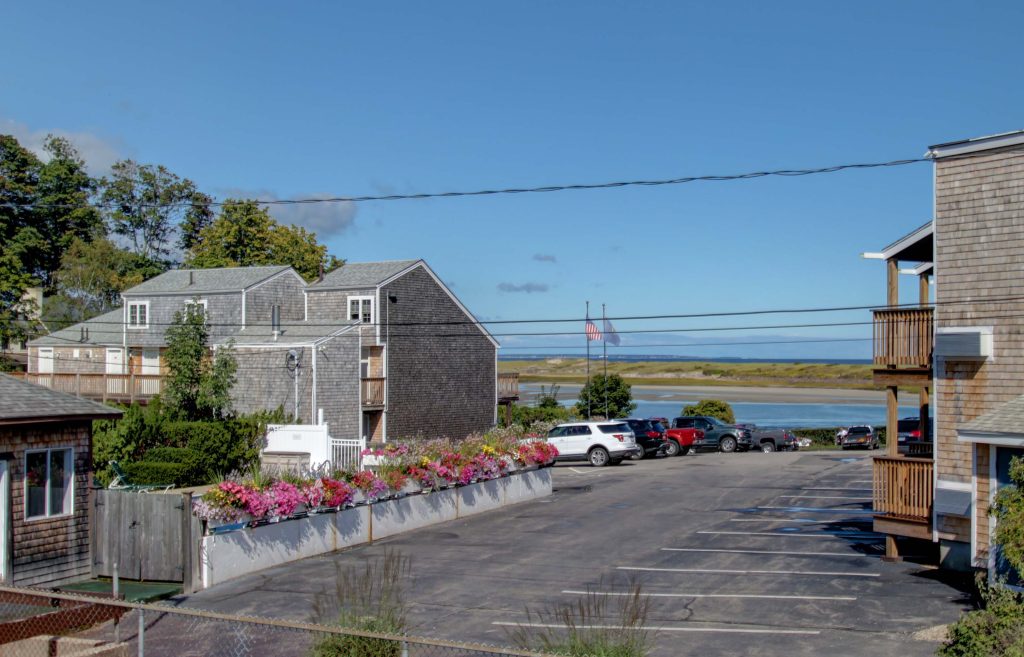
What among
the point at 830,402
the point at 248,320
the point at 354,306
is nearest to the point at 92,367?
the point at 248,320

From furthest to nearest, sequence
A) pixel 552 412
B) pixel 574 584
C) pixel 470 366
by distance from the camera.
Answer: pixel 552 412, pixel 470 366, pixel 574 584

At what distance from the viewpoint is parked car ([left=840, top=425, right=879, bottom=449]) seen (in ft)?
164

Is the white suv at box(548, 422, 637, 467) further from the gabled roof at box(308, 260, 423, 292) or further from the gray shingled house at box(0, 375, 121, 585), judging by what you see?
the gray shingled house at box(0, 375, 121, 585)

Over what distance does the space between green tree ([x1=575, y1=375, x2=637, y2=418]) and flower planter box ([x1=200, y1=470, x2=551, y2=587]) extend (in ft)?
97.9

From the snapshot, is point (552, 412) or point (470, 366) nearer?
point (470, 366)

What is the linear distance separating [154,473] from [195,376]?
770 centimetres

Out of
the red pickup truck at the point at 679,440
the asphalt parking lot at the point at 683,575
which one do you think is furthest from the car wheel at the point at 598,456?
the asphalt parking lot at the point at 683,575

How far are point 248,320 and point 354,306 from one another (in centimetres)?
507

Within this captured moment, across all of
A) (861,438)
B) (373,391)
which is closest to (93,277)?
(373,391)

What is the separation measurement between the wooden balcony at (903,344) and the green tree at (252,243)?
170ft

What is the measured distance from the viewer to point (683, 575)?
58.7 feet

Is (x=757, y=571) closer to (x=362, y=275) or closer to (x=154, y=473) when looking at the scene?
(x=154, y=473)

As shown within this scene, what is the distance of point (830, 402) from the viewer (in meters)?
123

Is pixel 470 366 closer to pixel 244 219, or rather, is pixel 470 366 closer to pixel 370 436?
pixel 370 436
